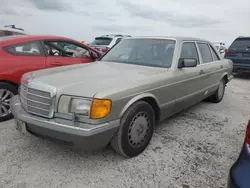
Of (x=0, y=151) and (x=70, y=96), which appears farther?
(x=0, y=151)

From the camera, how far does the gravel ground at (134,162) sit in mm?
2498

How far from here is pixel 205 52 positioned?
4.81m

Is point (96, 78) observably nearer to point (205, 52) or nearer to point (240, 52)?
point (205, 52)

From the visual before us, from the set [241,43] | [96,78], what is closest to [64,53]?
[96,78]

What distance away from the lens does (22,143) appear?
327 cm

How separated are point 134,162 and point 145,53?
5.97ft

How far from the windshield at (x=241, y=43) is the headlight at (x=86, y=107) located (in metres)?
8.46

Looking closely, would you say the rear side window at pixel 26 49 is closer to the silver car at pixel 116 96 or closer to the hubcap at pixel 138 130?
the silver car at pixel 116 96

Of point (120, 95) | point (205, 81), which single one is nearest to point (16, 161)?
point (120, 95)

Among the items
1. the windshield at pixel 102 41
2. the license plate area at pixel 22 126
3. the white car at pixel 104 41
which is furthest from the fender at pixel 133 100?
the windshield at pixel 102 41

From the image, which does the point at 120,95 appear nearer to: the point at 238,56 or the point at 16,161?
the point at 16,161

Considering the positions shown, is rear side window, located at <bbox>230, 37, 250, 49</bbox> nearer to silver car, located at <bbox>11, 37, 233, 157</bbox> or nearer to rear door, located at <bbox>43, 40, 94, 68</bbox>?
silver car, located at <bbox>11, 37, 233, 157</bbox>

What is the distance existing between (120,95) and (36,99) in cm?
98

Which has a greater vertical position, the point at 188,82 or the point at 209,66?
the point at 209,66
